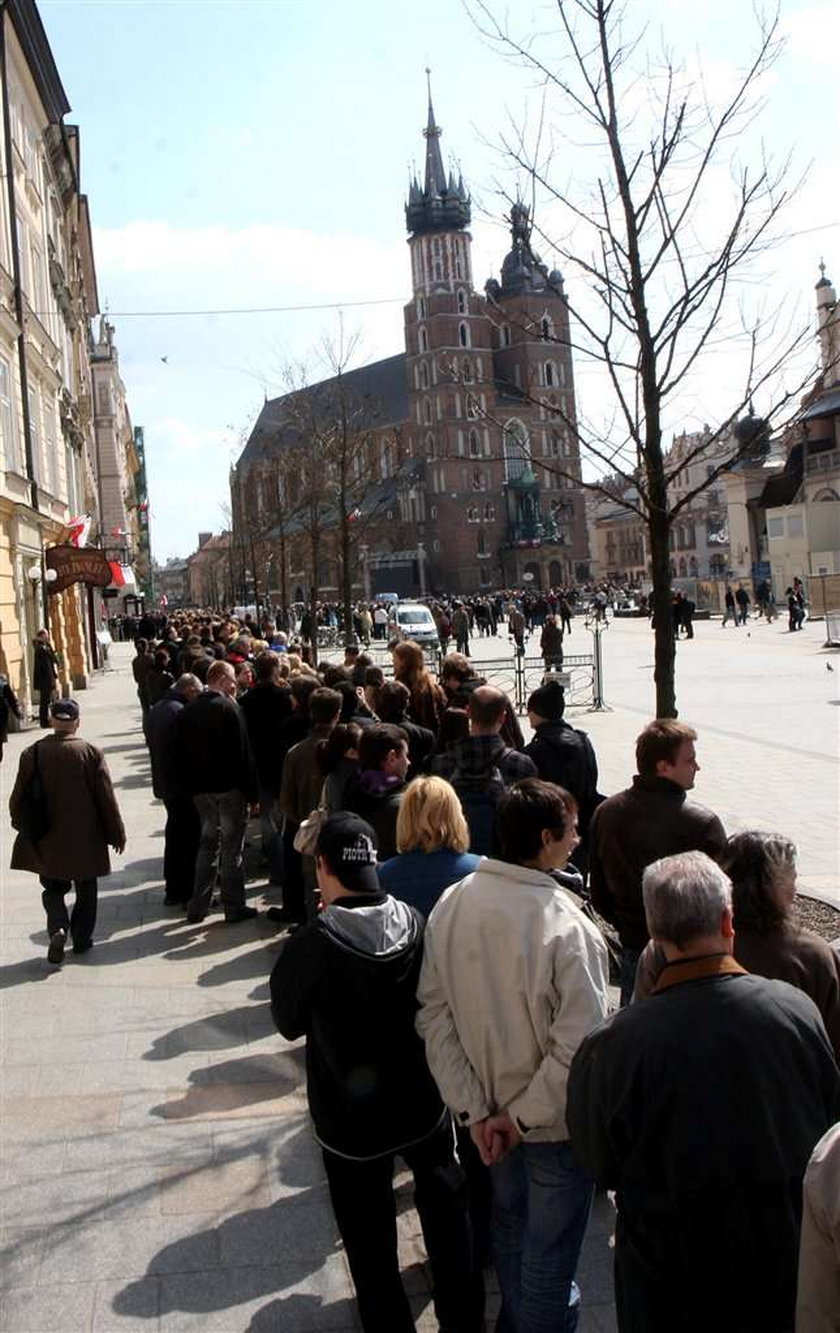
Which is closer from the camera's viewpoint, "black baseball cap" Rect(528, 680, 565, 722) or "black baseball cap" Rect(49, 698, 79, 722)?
"black baseball cap" Rect(528, 680, 565, 722)

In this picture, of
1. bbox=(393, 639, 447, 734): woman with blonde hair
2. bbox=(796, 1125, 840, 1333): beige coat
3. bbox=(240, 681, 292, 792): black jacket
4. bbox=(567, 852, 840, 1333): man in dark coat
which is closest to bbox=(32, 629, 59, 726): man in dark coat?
bbox=(240, 681, 292, 792): black jacket

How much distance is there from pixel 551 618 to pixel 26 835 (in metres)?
17.8

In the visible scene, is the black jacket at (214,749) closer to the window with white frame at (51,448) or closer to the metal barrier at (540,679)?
the metal barrier at (540,679)

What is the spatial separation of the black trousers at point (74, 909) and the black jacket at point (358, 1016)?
5.03 meters

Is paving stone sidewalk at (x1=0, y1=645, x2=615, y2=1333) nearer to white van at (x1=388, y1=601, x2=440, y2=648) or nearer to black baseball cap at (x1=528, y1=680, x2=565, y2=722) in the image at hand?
black baseball cap at (x1=528, y1=680, x2=565, y2=722)

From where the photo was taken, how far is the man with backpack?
5816mm

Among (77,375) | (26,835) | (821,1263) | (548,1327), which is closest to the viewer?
(821,1263)

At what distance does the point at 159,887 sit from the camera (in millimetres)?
10695

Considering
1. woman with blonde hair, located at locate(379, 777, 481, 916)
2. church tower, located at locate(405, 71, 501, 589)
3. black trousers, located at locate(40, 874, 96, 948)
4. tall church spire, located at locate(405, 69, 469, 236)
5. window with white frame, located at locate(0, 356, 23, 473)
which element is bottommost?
black trousers, located at locate(40, 874, 96, 948)

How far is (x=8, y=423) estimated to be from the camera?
75.7 feet

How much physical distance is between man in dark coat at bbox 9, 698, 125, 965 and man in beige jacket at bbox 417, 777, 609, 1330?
5.04m

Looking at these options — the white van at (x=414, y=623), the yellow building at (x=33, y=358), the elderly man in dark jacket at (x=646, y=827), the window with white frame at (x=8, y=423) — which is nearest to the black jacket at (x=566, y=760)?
the elderly man in dark jacket at (x=646, y=827)

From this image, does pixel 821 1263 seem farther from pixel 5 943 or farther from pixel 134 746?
pixel 134 746

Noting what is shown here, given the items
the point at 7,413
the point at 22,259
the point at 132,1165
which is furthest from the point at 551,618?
the point at 132,1165
